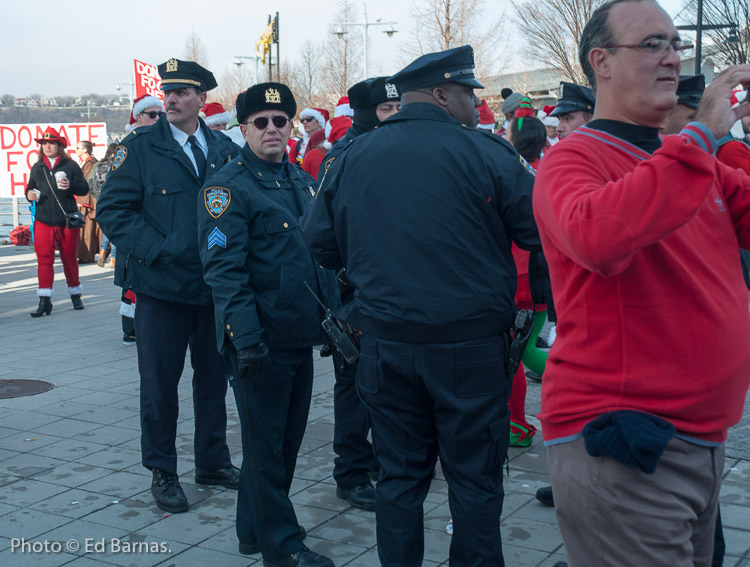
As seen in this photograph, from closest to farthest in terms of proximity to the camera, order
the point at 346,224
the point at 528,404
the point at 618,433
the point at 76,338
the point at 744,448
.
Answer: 1. the point at 618,433
2. the point at 346,224
3. the point at 744,448
4. the point at 528,404
5. the point at 76,338

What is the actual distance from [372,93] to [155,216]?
1.37 meters

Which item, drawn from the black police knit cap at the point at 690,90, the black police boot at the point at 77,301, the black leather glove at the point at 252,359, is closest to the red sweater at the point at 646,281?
the black police knit cap at the point at 690,90

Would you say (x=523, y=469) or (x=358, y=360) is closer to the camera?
(x=358, y=360)

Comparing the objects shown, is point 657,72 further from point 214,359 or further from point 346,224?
point 214,359

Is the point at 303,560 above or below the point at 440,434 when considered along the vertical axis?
below

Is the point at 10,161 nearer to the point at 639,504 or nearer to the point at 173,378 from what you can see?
the point at 173,378

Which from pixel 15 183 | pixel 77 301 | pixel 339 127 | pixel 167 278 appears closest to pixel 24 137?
pixel 15 183

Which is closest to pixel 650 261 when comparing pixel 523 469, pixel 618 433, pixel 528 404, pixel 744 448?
pixel 618 433

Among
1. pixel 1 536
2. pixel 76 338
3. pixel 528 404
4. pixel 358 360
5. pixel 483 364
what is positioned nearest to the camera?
pixel 483 364

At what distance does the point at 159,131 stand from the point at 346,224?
6.41 ft

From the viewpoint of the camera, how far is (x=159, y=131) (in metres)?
4.81

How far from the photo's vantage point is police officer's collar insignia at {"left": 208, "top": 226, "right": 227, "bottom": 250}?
3.84 metres

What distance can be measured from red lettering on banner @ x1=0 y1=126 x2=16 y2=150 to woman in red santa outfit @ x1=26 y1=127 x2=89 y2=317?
702 centimetres

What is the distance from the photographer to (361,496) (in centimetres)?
454
